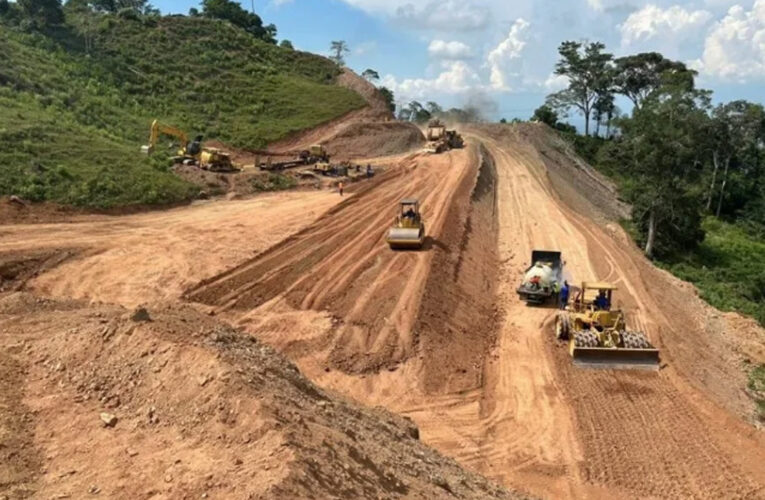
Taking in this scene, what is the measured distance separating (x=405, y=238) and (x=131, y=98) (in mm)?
34713

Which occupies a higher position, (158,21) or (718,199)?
(158,21)

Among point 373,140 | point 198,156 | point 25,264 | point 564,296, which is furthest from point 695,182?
point 25,264

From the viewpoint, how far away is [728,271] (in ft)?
130

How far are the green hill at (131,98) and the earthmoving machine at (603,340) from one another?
72.5 feet

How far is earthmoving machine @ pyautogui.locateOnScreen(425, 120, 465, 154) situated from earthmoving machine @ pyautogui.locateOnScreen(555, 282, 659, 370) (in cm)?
3055

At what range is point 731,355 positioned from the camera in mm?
24156

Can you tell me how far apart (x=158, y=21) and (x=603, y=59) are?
162 ft

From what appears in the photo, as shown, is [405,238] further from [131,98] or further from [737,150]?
[737,150]

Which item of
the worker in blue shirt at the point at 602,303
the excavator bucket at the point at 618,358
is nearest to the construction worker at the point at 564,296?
the worker in blue shirt at the point at 602,303

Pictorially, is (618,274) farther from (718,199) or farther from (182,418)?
(718,199)

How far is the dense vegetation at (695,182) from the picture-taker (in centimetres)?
3500

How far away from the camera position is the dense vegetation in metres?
35.0

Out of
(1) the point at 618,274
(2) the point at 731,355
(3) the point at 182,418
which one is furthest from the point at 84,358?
(1) the point at 618,274

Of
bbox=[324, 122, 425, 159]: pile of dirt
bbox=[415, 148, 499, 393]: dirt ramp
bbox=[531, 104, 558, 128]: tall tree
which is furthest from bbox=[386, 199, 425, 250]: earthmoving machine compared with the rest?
bbox=[531, 104, 558, 128]: tall tree
